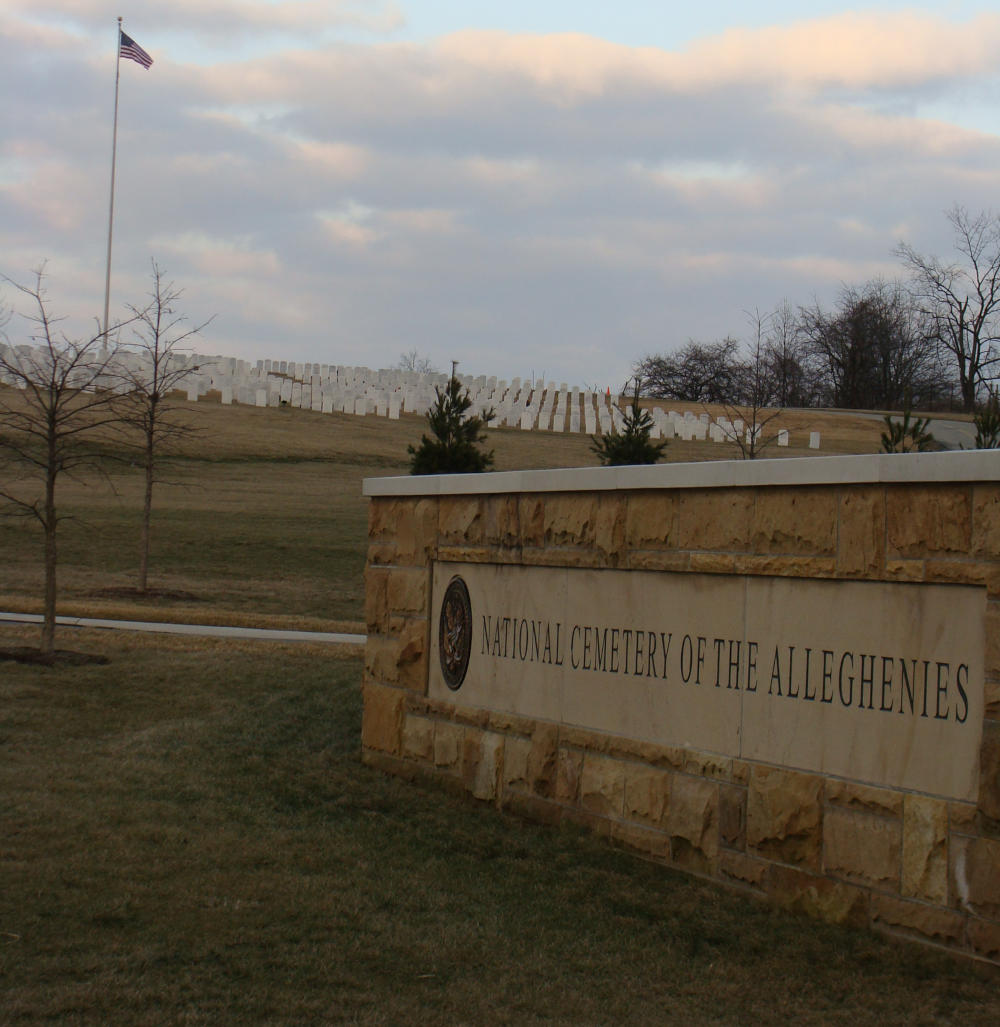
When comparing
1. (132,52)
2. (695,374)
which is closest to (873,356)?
(695,374)

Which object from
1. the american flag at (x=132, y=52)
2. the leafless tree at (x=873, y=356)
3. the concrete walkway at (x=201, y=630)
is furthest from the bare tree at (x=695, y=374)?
the concrete walkway at (x=201, y=630)

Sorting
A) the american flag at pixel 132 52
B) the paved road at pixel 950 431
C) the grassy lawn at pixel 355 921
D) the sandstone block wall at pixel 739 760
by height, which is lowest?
the grassy lawn at pixel 355 921

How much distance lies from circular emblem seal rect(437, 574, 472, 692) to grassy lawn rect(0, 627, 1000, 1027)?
76 cm

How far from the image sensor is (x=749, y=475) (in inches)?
208

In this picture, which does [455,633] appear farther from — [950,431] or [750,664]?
Result: [950,431]

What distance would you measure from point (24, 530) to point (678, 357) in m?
60.0

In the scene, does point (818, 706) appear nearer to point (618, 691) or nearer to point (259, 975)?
point (618, 691)

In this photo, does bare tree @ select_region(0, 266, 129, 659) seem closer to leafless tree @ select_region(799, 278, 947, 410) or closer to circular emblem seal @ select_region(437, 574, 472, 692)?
circular emblem seal @ select_region(437, 574, 472, 692)

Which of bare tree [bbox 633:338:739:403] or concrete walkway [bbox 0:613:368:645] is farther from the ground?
bare tree [bbox 633:338:739:403]

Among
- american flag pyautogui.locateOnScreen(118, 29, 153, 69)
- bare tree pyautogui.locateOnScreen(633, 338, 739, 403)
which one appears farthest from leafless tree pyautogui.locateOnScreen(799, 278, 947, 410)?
american flag pyautogui.locateOnScreen(118, 29, 153, 69)

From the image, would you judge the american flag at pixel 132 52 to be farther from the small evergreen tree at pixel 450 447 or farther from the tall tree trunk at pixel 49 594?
the tall tree trunk at pixel 49 594

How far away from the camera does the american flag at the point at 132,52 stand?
44.7 meters

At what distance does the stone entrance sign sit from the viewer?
4.55 m

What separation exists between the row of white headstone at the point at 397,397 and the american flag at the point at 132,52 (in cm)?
1115
